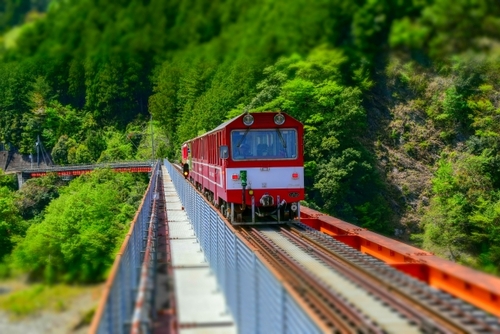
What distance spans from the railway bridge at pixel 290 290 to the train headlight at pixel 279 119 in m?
3.64

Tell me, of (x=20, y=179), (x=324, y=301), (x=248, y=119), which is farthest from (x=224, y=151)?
(x=20, y=179)

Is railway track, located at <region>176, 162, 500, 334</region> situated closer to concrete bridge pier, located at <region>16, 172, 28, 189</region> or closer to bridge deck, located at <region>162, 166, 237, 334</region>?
bridge deck, located at <region>162, 166, 237, 334</region>

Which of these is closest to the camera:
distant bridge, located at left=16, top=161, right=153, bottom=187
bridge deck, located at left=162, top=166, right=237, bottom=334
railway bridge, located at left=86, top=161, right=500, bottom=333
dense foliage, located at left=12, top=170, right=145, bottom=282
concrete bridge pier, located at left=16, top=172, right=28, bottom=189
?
railway bridge, located at left=86, top=161, right=500, bottom=333

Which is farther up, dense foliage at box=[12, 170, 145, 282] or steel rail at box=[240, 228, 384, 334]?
steel rail at box=[240, 228, 384, 334]

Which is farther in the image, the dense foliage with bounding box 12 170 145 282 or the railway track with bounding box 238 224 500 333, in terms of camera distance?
the dense foliage with bounding box 12 170 145 282

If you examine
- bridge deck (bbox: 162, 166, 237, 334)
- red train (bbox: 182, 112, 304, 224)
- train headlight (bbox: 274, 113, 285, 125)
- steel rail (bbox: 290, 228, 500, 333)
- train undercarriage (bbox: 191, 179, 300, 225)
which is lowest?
bridge deck (bbox: 162, 166, 237, 334)

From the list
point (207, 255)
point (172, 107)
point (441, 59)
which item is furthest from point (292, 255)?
point (172, 107)

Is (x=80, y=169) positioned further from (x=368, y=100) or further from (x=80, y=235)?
(x=368, y=100)

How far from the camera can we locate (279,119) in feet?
49.6

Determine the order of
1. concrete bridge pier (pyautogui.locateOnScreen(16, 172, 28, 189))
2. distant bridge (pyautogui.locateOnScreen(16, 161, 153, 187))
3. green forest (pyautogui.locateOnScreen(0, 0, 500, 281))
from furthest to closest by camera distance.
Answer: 1. concrete bridge pier (pyautogui.locateOnScreen(16, 172, 28, 189))
2. distant bridge (pyautogui.locateOnScreen(16, 161, 153, 187))
3. green forest (pyautogui.locateOnScreen(0, 0, 500, 281))

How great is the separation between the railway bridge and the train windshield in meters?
3.12

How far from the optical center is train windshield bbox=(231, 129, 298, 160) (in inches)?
597

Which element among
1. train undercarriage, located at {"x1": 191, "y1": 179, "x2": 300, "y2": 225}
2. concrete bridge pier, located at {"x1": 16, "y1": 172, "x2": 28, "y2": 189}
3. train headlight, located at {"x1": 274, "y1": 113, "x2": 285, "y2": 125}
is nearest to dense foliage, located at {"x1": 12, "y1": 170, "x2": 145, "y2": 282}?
train undercarriage, located at {"x1": 191, "y1": 179, "x2": 300, "y2": 225}

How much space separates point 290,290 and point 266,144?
10248 mm
